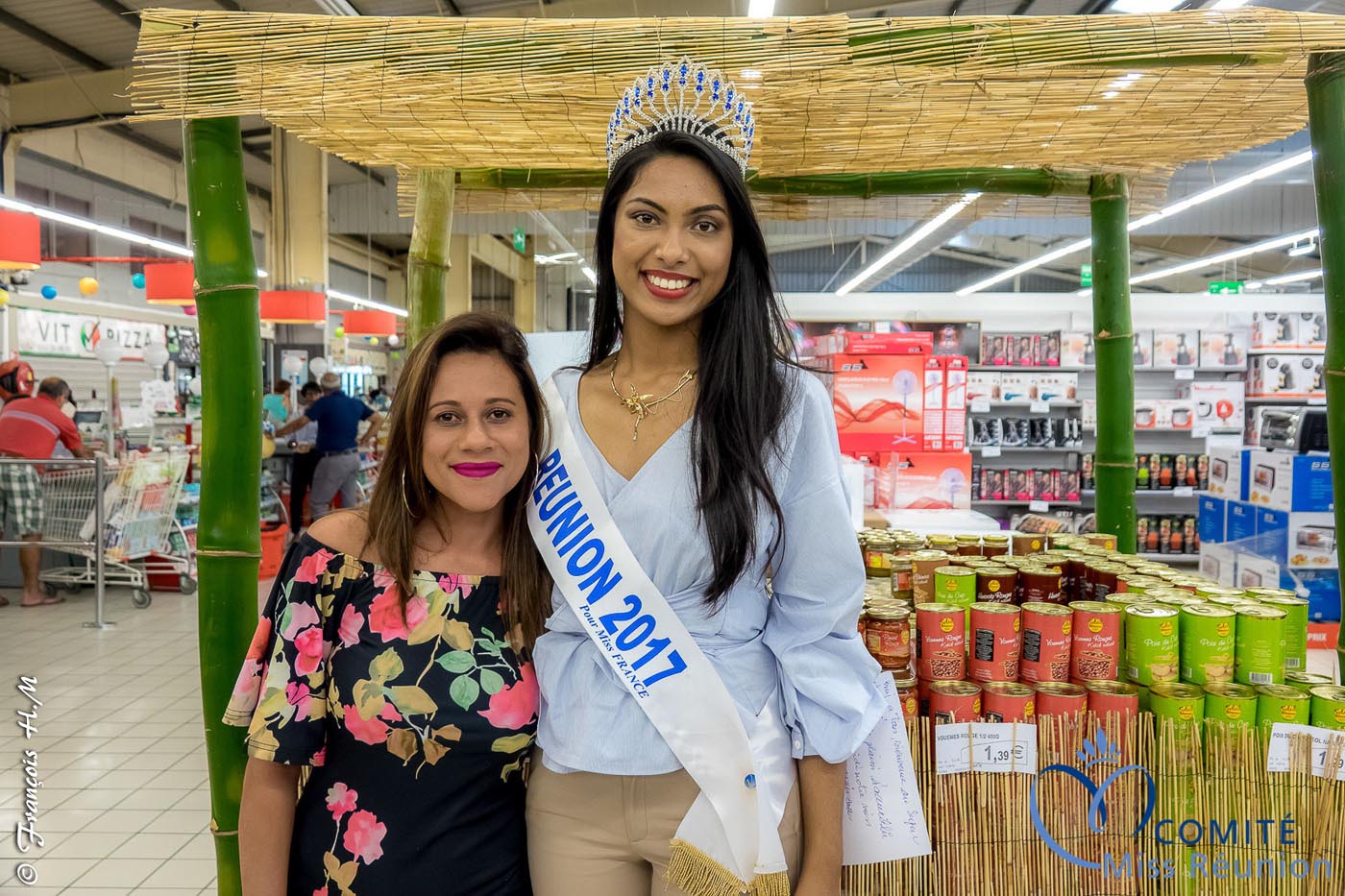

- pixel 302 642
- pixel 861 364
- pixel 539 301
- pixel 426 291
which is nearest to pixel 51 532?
pixel 426 291

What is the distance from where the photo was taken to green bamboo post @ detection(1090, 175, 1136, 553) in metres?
3.34

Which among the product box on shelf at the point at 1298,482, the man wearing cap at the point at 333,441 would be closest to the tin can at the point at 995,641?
the product box on shelf at the point at 1298,482

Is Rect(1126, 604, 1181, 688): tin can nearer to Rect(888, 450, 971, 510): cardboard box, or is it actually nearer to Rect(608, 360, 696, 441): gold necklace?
Rect(608, 360, 696, 441): gold necklace

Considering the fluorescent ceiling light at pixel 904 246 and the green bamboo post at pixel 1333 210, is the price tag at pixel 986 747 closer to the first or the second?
the green bamboo post at pixel 1333 210

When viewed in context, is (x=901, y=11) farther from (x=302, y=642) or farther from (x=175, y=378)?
(x=175, y=378)

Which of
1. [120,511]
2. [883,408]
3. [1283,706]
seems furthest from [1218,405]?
[120,511]

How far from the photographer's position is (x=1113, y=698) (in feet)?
6.56

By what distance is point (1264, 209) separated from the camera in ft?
51.0

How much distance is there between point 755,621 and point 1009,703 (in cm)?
81

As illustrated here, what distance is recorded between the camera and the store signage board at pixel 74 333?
12258mm

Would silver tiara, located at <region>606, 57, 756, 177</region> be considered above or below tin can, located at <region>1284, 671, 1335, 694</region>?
above

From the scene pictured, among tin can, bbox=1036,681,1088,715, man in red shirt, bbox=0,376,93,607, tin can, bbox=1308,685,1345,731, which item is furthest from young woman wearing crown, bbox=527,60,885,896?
man in red shirt, bbox=0,376,93,607

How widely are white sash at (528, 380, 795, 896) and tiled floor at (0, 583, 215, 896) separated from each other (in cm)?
247

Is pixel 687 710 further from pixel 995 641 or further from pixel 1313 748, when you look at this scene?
pixel 1313 748
